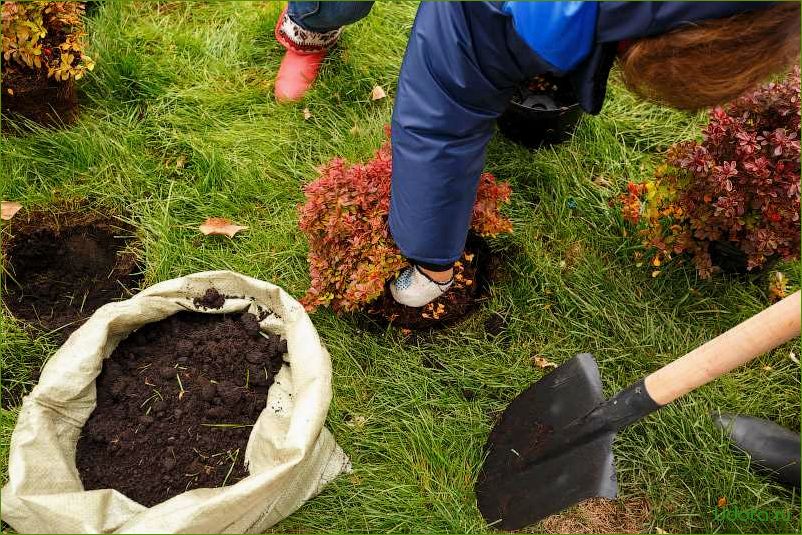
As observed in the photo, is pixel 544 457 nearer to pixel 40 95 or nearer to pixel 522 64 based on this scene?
pixel 522 64

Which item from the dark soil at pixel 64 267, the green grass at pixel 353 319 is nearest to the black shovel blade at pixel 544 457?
the green grass at pixel 353 319

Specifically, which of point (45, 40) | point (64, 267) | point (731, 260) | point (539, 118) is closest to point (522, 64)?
point (539, 118)

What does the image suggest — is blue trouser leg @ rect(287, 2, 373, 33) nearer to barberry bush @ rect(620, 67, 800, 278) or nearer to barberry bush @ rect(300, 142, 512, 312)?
barberry bush @ rect(300, 142, 512, 312)

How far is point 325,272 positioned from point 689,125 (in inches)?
70.2

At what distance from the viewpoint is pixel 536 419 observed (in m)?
2.02

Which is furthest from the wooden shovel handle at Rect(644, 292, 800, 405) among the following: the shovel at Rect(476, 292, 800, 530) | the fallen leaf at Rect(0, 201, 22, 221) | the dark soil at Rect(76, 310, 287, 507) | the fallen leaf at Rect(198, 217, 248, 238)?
the fallen leaf at Rect(0, 201, 22, 221)

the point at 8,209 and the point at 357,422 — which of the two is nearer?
the point at 357,422

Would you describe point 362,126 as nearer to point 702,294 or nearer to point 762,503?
point 702,294

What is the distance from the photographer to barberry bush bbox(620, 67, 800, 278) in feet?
6.86

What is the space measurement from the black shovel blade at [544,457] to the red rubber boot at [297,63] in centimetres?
164

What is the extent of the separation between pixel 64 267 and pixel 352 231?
1130 mm

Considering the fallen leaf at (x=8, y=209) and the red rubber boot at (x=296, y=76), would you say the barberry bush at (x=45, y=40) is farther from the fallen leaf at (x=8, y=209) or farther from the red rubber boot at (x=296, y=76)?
the red rubber boot at (x=296, y=76)

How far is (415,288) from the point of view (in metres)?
2.29

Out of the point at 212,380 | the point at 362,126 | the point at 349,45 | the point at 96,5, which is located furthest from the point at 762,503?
the point at 96,5
